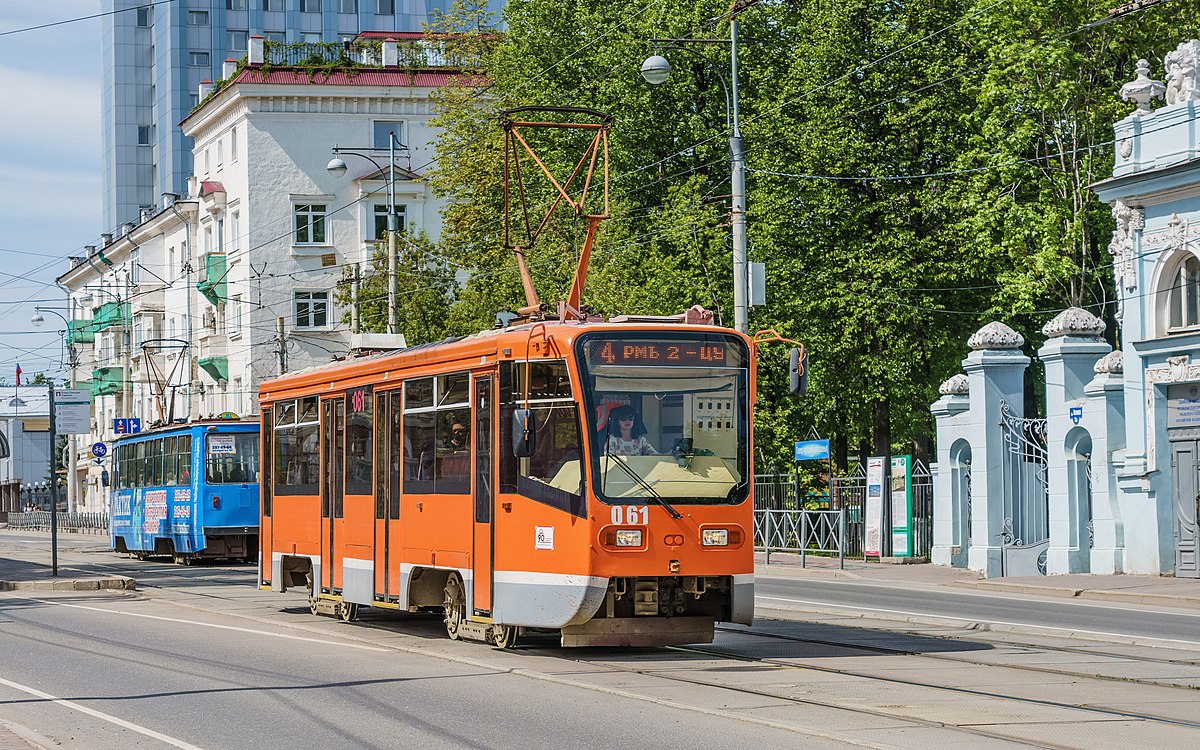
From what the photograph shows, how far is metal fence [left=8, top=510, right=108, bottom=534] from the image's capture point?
74.9m

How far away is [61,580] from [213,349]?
4081 cm

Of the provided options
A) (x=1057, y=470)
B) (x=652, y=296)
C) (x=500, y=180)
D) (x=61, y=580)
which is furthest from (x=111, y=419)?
(x=1057, y=470)

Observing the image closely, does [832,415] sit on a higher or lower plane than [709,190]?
lower

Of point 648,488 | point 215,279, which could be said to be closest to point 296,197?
point 215,279

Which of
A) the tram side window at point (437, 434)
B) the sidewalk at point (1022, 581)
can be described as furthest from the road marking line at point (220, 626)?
the sidewalk at point (1022, 581)

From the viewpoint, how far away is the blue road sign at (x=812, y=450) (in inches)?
1345

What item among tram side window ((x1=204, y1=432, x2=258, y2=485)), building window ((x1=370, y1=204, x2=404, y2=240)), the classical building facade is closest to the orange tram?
the classical building facade

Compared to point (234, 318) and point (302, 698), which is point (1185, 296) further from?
point (234, 318)

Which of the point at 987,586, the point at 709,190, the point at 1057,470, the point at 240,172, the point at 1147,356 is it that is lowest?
the point at 987,586

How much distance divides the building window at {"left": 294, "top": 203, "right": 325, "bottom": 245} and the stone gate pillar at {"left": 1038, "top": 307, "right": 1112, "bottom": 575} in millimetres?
40029

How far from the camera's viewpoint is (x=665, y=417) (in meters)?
15.4

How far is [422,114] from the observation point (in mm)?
66625

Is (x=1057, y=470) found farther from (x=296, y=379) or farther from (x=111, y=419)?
(x=111, y=419)

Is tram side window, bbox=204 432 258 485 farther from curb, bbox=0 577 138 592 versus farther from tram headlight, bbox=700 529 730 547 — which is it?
tram headlight, bbox=700 529 730 547
